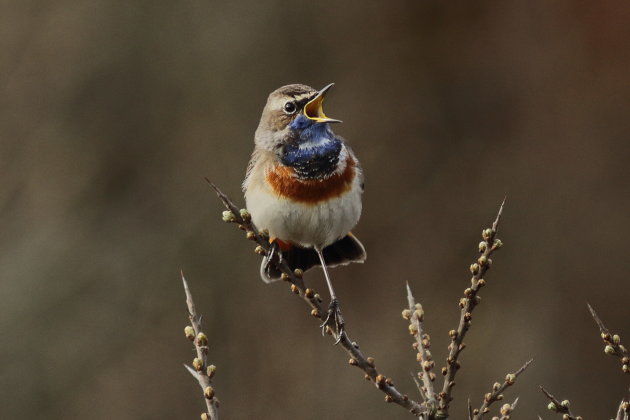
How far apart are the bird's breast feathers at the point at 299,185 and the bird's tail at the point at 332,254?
0.68 m

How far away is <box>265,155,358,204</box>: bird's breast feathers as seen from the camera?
5.46m

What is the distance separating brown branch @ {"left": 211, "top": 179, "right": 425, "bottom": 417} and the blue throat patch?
117 centimetres

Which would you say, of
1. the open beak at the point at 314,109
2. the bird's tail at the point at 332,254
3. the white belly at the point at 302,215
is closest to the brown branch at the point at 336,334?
the white belly at the point at 302,215

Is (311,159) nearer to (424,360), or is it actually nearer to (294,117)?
(294,117)

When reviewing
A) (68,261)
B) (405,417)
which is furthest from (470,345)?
(68,261)

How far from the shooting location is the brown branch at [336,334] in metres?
3.84

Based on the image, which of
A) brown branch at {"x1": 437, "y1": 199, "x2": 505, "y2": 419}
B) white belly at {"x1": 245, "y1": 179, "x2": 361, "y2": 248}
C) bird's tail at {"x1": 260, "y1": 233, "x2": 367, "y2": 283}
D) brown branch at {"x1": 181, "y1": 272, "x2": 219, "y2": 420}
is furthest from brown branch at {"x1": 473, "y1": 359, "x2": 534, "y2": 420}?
bird's tail at {"x1": 260, "y1": 233, "x2": 367, "y2": 283}

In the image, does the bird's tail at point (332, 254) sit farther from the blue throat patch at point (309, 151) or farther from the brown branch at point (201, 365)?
the brown branch at point (201, 365)

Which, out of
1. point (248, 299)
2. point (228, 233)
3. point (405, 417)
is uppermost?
point (228, 233)

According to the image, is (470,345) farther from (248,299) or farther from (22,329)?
(22,329)

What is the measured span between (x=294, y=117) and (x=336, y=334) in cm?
169

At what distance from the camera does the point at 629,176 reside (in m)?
10.6

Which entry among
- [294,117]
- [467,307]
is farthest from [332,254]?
[467,307]

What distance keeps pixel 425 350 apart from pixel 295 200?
165cm
